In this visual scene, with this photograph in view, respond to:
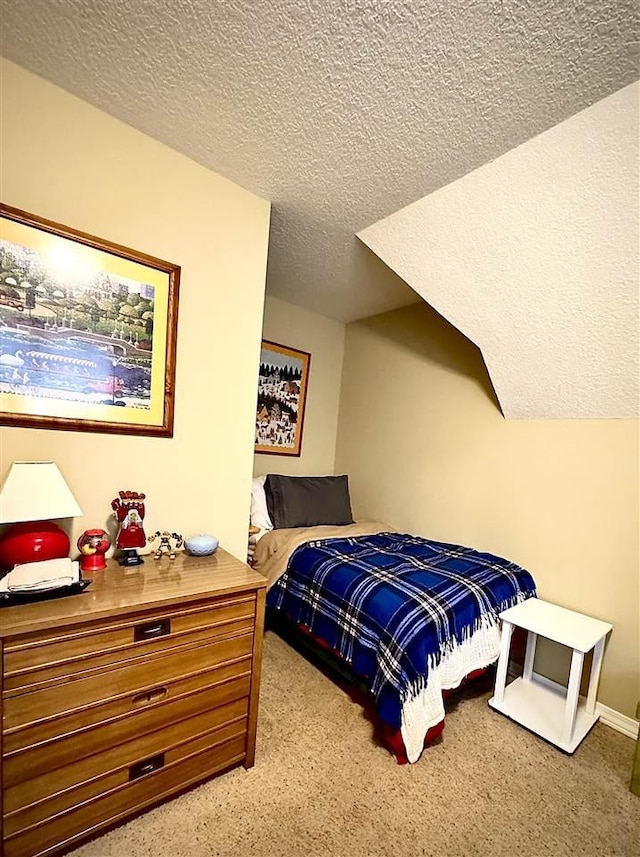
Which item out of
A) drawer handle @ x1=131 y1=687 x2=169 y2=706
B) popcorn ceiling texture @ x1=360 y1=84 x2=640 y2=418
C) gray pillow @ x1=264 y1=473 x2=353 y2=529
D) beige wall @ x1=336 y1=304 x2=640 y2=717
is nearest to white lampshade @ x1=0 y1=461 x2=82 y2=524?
drawer handle @ x1=131 y1=687 x2=169 y2=706

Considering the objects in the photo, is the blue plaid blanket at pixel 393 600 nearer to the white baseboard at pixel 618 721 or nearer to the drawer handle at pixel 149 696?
the white baseboard at pixel 618 721

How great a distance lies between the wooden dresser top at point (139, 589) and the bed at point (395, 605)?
658 millimetres

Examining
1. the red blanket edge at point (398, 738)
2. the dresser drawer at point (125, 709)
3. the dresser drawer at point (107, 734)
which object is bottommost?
the red blanket edge at point (398, 738)

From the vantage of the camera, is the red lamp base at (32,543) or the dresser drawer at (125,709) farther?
the red lamp base at (32,543)

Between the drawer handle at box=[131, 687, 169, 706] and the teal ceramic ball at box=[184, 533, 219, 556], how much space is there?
0.48m

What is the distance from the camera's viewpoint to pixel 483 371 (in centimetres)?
260

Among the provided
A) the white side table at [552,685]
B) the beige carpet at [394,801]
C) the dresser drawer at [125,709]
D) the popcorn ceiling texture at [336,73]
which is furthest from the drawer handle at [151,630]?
the popcorn ceiling texture at [336,73]

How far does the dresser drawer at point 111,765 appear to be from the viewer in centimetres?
104

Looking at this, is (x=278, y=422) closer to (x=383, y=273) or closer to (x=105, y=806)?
(x=383, y=273)

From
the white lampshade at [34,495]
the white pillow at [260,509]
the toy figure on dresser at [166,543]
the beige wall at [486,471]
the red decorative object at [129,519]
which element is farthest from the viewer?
the white pillow at [260,509]

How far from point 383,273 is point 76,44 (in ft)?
5.87

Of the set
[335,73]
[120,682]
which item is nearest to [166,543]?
[120,682]

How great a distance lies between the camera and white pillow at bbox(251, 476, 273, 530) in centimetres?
270

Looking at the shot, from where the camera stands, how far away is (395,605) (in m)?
1.71
